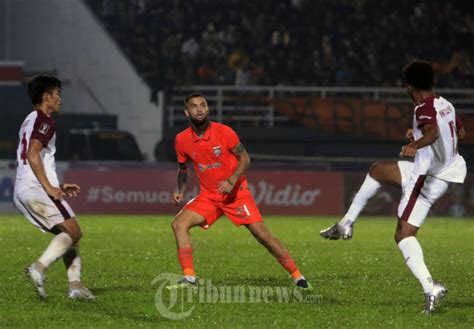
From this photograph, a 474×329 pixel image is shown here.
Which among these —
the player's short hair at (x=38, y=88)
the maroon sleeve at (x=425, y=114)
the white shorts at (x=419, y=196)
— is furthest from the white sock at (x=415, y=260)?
the player's short hair at (x=38, y=88)

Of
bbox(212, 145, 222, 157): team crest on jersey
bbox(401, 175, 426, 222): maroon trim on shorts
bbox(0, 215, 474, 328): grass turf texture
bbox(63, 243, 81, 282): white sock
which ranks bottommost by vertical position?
bbox(0, 215, 474, 328): grass turf texture

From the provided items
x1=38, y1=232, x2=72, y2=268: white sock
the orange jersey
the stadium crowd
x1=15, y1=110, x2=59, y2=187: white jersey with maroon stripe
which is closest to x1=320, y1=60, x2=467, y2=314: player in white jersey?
the orange jersey

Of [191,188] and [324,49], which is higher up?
[324,49]

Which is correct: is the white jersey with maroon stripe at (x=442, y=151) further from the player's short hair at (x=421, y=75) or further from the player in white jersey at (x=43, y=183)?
the player in white jersey at (x=43, y=183)

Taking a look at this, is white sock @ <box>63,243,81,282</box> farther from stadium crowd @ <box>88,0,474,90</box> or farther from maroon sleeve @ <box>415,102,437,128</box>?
stadium crowd @ <box>88,0,474,90</box>

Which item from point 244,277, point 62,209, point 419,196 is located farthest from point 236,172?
point 244,277

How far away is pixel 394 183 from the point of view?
1041cm

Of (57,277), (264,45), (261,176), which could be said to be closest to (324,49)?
(264,45)

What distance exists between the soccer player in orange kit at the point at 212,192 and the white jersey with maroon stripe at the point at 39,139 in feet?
4.52

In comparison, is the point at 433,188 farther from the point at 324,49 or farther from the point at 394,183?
the point at 324,49

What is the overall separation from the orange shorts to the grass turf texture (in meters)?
0.91

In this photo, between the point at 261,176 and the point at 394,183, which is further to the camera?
the point at 261,176

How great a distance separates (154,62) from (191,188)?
8986 mm

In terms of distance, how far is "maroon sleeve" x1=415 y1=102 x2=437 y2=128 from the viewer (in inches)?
379
